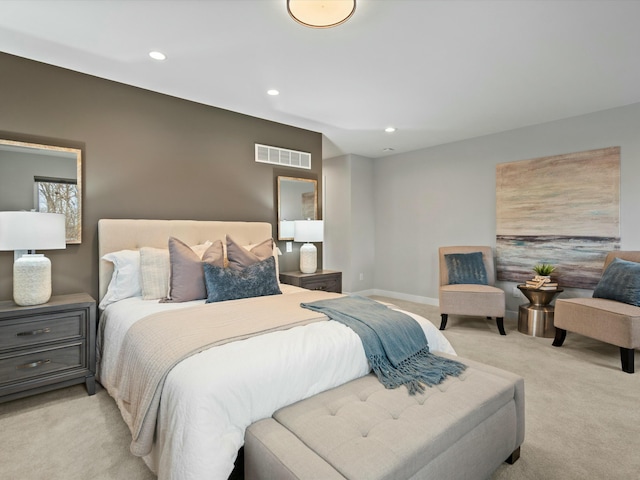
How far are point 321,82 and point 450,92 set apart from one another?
1302 mm

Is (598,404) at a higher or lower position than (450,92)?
lower

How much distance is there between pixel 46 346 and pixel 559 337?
4.58 metres

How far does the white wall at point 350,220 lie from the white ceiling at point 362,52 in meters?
2.26

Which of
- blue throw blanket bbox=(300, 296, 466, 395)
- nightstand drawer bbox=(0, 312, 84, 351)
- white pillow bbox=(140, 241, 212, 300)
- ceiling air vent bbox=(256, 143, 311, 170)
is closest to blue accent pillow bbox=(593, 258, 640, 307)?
blue throw blanket bbox=(300, 296, 466, 395)

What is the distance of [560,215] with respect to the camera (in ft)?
13.4

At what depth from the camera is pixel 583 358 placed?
3168mm

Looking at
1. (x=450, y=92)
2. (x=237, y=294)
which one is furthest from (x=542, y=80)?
(x=237, y=294)

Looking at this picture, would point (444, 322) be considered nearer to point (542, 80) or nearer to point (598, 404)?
point (598, 404)

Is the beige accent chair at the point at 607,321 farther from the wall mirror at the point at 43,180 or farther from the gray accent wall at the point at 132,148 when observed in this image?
the wall mirror at the point at 43,180

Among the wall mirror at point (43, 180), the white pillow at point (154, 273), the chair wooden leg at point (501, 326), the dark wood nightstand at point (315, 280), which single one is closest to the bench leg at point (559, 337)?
the chair wooden leg at point (501, 326)

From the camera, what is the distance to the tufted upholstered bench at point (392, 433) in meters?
1.15

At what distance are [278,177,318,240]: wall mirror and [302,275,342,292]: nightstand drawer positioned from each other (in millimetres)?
699

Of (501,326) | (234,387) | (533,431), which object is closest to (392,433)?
(234,387)

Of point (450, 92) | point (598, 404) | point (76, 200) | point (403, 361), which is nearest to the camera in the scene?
point (403, 361)
